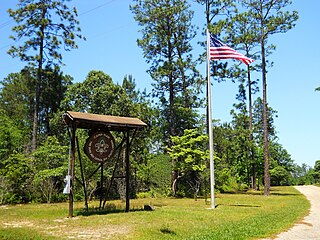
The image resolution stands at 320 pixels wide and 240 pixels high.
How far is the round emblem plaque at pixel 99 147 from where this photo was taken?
13047mm

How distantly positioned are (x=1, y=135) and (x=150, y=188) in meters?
11.0

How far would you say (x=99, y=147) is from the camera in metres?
13.2

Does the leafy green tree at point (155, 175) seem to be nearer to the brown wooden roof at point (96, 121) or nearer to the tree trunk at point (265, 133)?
the tree trunk at point (265, 133)

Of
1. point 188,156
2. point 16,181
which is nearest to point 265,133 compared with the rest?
point 188,156

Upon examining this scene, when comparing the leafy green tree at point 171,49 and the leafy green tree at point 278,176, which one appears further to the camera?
the leafy green tree at point 278,176

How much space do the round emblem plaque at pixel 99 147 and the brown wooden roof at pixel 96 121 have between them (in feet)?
1.33

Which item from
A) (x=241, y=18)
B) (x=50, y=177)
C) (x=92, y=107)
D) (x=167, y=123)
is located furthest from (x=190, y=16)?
(x=50, y=177)

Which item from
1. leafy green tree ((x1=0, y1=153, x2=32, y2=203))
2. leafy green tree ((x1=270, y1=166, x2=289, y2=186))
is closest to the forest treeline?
leafy green tree ((x1=0, y1=153, x2=32, y2=203))

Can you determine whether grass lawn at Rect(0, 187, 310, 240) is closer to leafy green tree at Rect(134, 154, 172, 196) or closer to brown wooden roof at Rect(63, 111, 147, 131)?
brown wooden roof at Rect(63, 111, 147, 131)

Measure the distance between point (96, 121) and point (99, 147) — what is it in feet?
5.08

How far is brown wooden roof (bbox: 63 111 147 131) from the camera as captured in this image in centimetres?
1180

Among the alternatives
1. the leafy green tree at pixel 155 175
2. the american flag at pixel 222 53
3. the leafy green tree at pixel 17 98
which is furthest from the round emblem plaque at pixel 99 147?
the leafy green tree at pixel 17 98

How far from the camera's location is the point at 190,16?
27000mm

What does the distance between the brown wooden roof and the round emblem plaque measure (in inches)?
15.9
